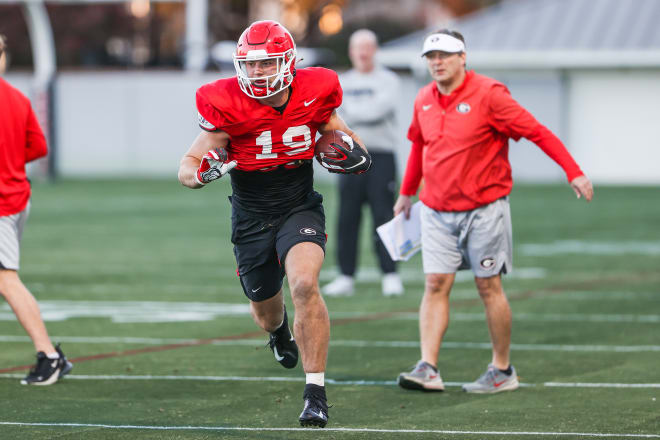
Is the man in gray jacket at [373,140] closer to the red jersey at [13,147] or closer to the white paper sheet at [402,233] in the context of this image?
the white paper sheet at [402,233]

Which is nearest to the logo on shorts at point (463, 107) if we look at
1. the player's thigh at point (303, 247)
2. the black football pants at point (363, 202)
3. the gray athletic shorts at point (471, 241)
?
the gray athletic shorts at point (471, 241)

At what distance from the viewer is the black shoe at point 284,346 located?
22.7 feet

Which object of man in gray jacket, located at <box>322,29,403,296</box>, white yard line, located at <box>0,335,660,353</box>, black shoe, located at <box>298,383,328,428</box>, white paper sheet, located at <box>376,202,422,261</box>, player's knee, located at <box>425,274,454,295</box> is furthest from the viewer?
man in gray jacket, located at <box>322,29,403,296</box>

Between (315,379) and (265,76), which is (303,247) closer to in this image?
(315,379)

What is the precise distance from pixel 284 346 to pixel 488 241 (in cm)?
135

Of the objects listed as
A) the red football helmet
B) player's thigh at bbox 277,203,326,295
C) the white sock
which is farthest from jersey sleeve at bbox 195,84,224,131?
the white sock

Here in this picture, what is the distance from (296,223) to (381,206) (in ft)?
15.1

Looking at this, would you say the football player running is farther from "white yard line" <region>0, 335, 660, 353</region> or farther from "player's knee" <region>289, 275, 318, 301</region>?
"white yard line" <region>0, 335, 660, 353</region>

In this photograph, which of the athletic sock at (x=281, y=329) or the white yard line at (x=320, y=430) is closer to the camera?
the white yard line at (x=320, y=430)

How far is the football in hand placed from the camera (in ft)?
20.0

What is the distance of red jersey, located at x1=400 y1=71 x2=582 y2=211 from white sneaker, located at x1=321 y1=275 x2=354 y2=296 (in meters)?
3.95

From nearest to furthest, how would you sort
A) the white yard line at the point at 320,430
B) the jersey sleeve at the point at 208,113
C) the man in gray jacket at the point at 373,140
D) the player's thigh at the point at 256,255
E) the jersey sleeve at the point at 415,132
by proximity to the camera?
the white yard line at the point at 320,430, the jersey sleeve at the point at 208,113, the player's thigh at the point at 256,255, the jersey sleeve at the point at 415,132, the man in gray jacket at the point at 373,140

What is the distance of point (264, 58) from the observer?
586 centimetres

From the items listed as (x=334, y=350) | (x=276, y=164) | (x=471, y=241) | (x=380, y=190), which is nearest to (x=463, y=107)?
(x=471, y=241)
